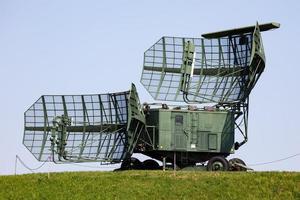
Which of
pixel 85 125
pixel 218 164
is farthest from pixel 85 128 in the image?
pixel 218 164

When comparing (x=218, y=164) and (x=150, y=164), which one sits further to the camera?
(x=150, y=164)

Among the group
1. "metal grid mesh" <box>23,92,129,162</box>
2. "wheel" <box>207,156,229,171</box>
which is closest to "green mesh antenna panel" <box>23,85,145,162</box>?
"metal grid mesh" <box>23,92,129,162</box>

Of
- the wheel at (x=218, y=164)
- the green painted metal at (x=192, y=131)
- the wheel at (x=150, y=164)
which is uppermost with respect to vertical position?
the green painted metal at (x=192, y=131)

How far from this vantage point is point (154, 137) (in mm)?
43875

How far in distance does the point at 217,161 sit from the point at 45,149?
36.7ft

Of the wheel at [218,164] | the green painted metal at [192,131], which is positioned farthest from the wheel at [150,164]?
the wheel at [218,164]

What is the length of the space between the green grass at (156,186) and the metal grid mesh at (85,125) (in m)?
3.81

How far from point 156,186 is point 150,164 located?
29.4 ft

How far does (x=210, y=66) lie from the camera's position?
46844 mm

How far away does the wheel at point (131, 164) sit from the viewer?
1804 inches

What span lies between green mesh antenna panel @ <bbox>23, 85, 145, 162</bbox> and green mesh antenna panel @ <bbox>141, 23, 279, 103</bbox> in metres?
2.96

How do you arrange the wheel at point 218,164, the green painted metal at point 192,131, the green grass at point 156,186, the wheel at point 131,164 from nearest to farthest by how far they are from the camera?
the green grass at point 156,186 → the wheel at point 218,164 → the green painted metal at point 192,131 → the wheel at point 131,164

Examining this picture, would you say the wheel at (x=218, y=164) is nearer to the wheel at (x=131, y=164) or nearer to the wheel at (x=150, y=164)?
the wheel at (x=150, y=164)

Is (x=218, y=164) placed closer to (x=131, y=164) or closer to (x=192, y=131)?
(x=192, y=131)
